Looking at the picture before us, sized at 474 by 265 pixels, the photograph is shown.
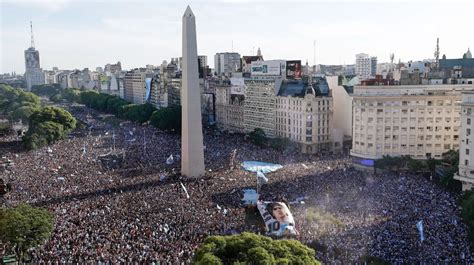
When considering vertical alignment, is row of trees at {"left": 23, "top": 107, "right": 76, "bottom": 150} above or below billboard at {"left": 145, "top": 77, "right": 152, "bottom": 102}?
below

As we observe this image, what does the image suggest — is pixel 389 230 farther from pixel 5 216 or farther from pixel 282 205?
pixel 5 216

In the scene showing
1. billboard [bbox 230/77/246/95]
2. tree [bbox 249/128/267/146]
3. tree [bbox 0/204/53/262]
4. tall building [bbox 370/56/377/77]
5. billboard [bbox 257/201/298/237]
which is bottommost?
Result: tree [bbox 249/128/267/146]

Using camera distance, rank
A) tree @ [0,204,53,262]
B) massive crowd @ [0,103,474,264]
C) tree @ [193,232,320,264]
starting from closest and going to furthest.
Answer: tree @ [193,232,320,264] < tree @ [0,204,53,262] < massive crowd @ [0,103,474,264]

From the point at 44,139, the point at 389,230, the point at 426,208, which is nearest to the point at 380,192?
the point at 426,208

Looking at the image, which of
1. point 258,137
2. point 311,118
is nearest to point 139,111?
point 258,137

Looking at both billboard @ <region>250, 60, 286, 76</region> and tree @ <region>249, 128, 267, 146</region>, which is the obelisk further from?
billboard @ <region>250, 60, 286, 76</region>

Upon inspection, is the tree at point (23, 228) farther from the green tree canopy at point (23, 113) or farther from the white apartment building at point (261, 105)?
the green tree canopy at point (23, 113)

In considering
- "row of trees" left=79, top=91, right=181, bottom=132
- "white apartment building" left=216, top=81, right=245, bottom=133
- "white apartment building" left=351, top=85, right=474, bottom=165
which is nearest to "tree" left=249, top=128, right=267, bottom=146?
"white apartment building" left=216, top=81, right=245, bottom=133
